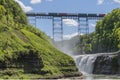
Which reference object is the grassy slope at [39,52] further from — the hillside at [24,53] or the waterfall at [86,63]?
the waterfall at [86,63]

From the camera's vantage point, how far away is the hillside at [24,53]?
2916 inches

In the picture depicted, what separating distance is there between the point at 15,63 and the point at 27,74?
2.74 meters

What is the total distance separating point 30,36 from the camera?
94750mm

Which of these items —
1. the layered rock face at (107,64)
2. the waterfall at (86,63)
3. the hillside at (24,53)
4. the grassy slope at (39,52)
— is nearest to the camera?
the hillside at (24,53)

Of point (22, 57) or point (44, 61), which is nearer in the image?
point (22, 57)

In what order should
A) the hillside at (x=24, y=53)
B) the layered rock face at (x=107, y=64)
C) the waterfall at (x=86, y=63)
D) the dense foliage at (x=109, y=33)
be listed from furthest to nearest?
1. the dense foliage at (x=109, y=33)
2. the waterfall at (x=86, y=63)
3. the layered rock face at (x=107, y=64)
4. the hillside at (x=24, y=53)

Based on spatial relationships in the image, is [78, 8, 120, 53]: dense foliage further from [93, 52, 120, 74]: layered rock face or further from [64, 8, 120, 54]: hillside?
[93, 52, 120, 74]: layered rock face

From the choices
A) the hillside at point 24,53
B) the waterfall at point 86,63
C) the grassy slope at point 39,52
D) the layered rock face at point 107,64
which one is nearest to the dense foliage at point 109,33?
the waterfall at point 86,63

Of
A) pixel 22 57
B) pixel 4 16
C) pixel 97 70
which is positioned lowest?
pixel 97 70

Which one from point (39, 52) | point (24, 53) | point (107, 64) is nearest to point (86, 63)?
point (107, 64)

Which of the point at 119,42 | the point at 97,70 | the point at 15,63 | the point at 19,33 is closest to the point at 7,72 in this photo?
the point at 15,63

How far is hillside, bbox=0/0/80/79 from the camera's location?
74.1m

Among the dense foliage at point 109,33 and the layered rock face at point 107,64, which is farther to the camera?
the dense foliage at point 109,33

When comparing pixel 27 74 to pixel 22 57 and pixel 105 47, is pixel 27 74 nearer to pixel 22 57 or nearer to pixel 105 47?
pixel 22 57
